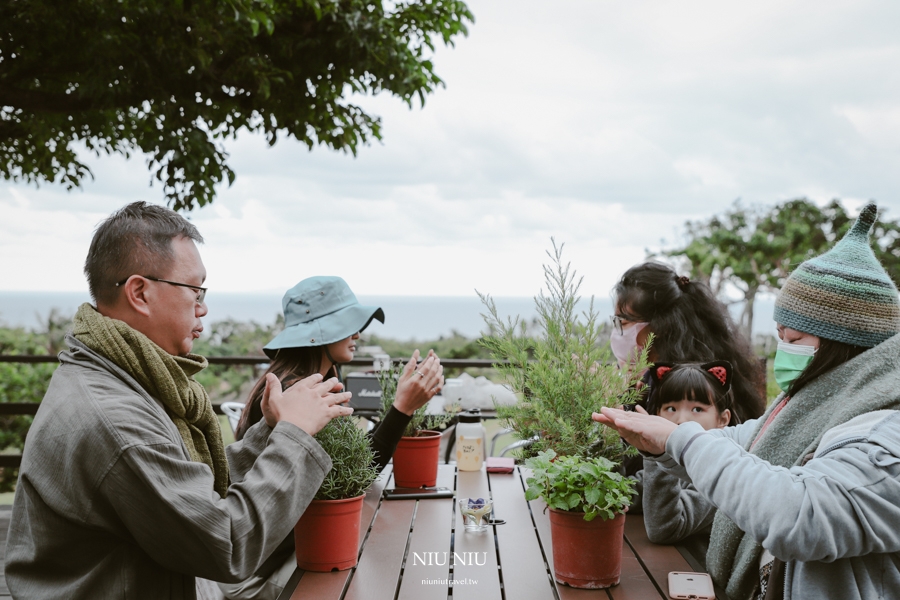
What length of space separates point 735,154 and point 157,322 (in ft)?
58.7

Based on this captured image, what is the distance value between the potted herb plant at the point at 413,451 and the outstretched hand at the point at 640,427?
3.15 feet

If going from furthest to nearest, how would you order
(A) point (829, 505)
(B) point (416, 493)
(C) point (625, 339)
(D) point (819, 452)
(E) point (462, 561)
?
1. (C) point (625, 339)
2. (B) point (416, 493)
3. (E) point (462, 561)
4. (D) point (819, 452)
5. (A) point (829, 505)

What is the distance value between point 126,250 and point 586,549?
1.12 metres

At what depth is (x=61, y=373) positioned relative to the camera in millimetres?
1234

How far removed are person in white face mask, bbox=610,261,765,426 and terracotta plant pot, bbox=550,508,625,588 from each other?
125cm

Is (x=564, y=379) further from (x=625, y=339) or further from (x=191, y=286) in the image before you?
(x=625, y=339)

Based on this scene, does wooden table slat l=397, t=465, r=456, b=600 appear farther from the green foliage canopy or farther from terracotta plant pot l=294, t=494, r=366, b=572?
the green foliage canopy

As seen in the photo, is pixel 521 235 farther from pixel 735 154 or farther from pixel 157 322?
pixel 157 322

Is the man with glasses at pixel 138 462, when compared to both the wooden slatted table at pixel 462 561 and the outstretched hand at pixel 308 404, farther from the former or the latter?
the wooden slatted table at pixel 462 561

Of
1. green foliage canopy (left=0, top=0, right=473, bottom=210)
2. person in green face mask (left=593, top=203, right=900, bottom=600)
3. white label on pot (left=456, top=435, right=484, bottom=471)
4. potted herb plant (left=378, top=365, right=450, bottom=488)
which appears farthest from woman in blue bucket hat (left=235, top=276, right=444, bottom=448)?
green foliage canopy (left=0, top=0, right=473, bottom=210)

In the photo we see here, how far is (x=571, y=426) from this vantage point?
1.42 meters

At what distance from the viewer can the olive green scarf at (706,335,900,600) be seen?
1.15 m

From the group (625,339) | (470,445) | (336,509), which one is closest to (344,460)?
(336,509)

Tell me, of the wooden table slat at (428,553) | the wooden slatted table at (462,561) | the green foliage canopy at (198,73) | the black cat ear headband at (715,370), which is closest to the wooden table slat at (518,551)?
the wooden slatted table at (462,561)
